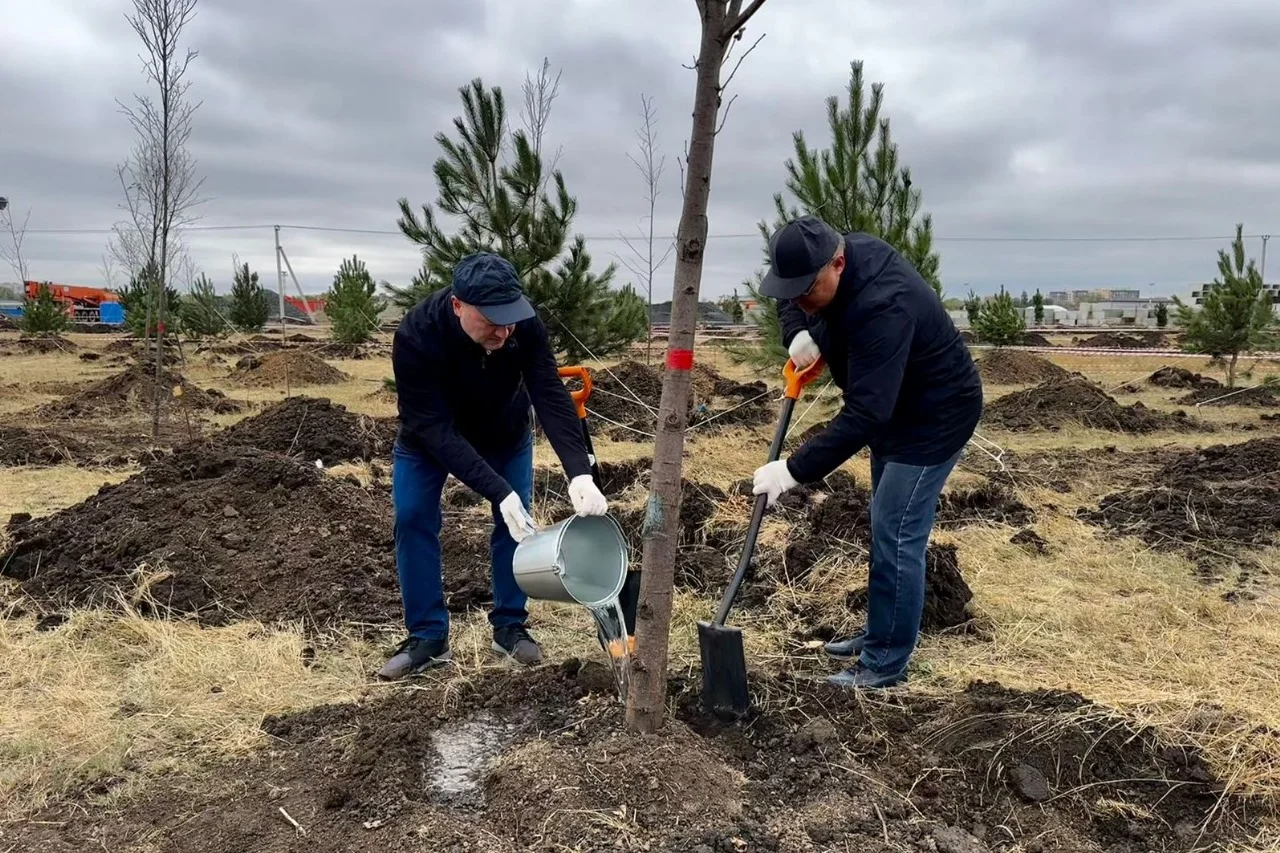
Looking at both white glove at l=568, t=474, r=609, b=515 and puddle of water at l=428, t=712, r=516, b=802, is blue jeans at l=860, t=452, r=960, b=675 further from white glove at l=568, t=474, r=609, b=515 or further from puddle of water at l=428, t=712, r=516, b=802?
puddle of water at l=428, t=712, r=516, b=802

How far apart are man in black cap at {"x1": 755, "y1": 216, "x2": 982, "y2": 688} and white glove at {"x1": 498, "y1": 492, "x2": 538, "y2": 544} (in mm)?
746

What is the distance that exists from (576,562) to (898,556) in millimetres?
1067

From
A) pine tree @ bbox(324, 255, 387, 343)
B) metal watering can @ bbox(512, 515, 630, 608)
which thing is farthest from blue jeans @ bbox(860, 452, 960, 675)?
pine tree @ bbox(324, 255, 387, 343)

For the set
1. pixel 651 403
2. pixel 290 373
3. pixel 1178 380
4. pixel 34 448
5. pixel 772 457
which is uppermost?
pixel 772 457

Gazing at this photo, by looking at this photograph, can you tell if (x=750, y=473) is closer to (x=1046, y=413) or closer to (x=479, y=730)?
(x=479, y=730)

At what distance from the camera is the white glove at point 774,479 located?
2.72 m

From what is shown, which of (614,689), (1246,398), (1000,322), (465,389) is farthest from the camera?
(1000,322)

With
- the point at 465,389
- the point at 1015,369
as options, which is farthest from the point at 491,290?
the point at 1015,369

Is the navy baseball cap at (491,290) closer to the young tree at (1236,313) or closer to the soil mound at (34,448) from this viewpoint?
the soil mound at (34,448)

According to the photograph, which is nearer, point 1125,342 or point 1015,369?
point 1015,369

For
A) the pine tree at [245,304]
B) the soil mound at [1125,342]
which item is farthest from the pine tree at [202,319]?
the soil mound at [1125,342]

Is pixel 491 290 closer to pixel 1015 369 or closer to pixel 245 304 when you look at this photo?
pixel 1015 369

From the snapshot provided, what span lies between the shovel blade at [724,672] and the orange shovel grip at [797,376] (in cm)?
78

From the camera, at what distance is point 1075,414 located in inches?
404
